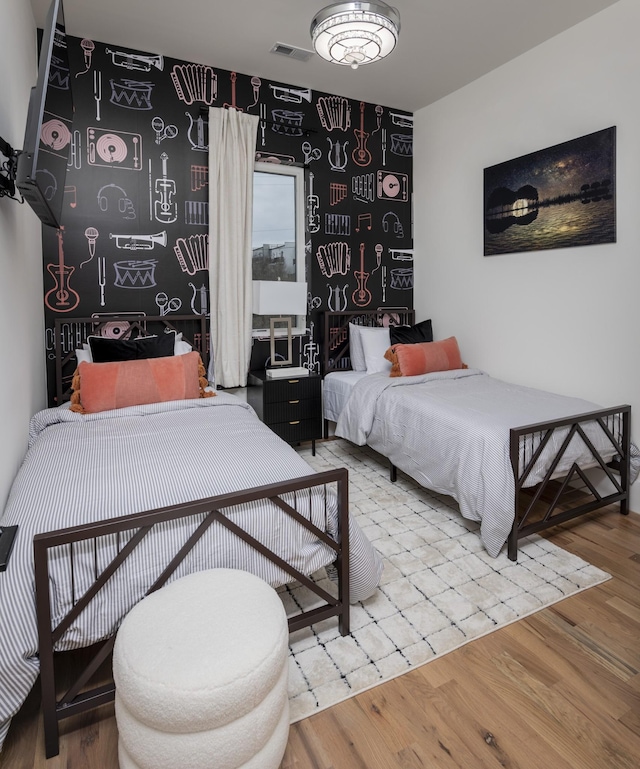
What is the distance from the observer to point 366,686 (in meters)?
1.63

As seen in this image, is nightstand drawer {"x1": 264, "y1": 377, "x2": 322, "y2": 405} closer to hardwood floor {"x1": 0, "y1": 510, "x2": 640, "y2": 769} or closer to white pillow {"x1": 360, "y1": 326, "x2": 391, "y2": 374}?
white pillow {"x1": 360, "y1": 326, "x2": 391, "y2": 374}

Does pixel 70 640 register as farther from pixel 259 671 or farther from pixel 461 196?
pixel 461 196

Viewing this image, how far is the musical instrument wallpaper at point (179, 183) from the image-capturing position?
3.28 metres

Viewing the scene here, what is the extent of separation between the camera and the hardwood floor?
138 centimetres

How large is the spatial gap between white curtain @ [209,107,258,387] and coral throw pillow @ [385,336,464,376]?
114 cm

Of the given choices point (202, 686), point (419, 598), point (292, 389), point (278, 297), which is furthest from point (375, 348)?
point (202, 686)

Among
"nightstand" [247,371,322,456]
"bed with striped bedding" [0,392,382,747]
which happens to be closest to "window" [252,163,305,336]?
Result: "nightstand" [247,371,322,456]

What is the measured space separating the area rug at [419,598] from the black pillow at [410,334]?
142cm

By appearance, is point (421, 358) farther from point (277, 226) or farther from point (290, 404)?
point (277, 226)

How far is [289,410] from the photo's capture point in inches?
149

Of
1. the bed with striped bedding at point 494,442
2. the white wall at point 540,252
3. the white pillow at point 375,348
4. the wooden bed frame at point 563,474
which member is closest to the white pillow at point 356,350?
the white pillow at point 375,348

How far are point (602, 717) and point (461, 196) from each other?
140 inches

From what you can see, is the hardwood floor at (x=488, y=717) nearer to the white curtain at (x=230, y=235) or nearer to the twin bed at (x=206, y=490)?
the twin bed at (x=206, y=490)

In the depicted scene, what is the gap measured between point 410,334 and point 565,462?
174 centimetres
